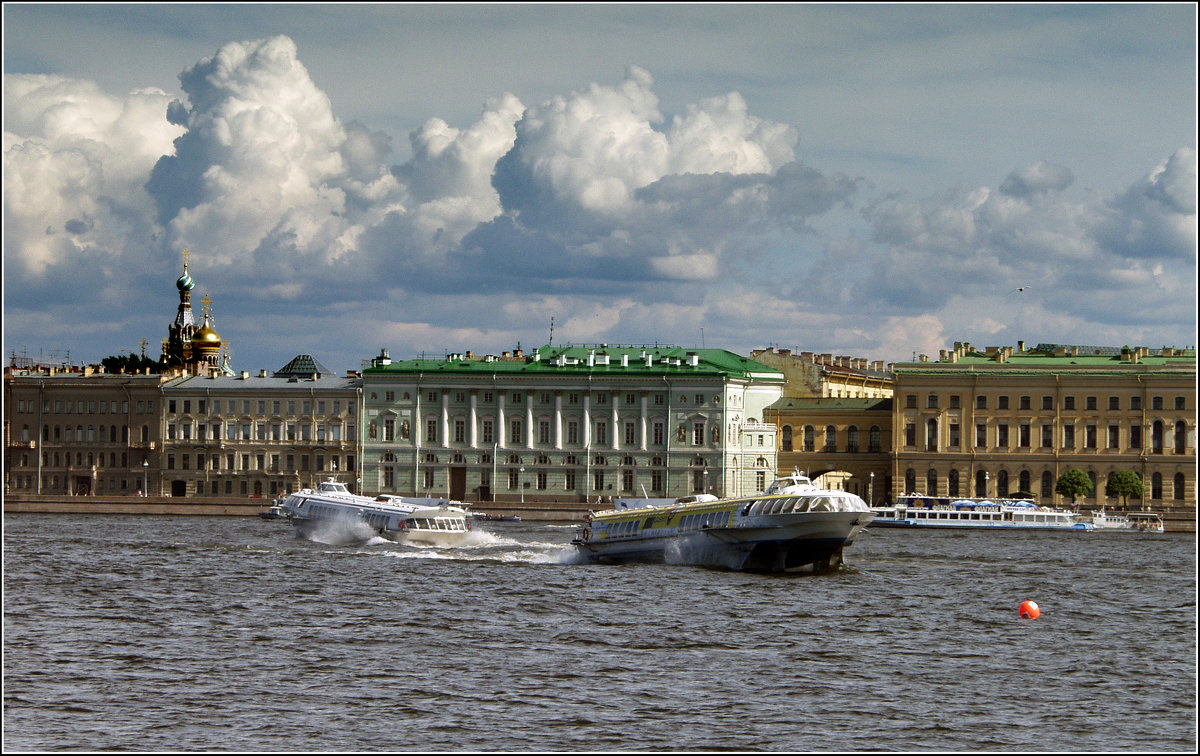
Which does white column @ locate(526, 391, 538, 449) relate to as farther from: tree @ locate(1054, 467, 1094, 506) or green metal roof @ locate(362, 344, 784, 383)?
tree @ locate(1054, 467, 1094, 506)

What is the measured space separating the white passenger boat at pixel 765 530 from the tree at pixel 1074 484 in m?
46.8

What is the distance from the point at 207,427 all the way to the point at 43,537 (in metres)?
43.8

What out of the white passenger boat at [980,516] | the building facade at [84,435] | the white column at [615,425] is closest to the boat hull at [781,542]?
the white passenger boat at [980,516]

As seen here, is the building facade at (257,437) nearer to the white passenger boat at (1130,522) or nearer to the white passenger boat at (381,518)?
the white passenger boat at (381,518)

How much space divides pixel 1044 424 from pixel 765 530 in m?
54.1

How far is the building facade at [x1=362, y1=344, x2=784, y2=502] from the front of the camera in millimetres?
102812

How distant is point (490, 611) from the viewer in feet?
121

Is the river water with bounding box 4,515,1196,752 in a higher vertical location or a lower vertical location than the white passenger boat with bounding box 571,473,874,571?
lower

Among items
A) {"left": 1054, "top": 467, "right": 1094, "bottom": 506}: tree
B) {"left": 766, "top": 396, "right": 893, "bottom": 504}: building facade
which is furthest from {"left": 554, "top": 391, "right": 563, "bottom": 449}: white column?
{"left": 1054, "top": 467, "right": 1094, "bottom": 506}: tree

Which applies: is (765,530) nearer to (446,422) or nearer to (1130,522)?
(1130,522)

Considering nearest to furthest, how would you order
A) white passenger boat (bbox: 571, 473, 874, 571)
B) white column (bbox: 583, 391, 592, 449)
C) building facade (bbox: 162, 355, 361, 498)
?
white passenger boat (bbox: 571, 473, 874, 571), white column (bbox: 583, 391, 592, 449), building facade (bbox: 162, 355, 361, 498)

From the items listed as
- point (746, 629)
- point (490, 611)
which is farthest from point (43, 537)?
point (746, 629)

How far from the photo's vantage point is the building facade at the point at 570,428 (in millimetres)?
102812

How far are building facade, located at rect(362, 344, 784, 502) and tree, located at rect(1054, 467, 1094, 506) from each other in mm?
16494
